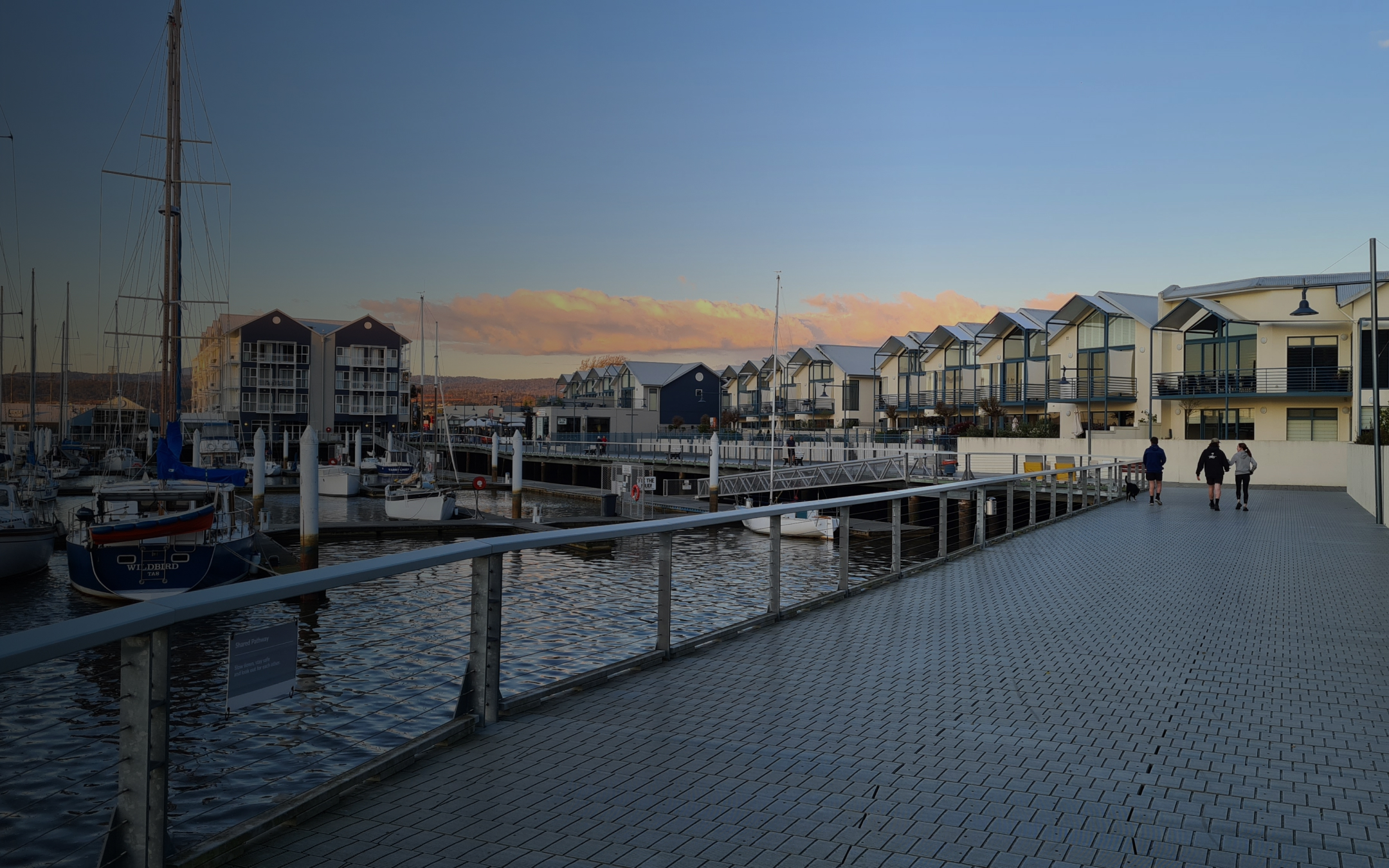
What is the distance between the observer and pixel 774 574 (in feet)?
26.1

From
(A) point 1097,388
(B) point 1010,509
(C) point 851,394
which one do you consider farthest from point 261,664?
(C) point 851,394

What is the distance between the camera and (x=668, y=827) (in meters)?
3.79

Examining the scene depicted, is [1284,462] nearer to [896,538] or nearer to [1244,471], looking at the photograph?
[1244,471]

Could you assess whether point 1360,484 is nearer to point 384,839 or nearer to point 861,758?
point 861,758

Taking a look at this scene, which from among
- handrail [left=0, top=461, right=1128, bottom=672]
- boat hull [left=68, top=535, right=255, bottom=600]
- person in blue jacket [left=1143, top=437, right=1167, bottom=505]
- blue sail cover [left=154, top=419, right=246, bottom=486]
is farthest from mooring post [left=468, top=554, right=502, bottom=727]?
blue sail cover [left=154, top=419, right=246, bottom=486]

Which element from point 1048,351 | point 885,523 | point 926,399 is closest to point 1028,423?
point 1048,351

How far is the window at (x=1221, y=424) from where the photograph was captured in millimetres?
43750

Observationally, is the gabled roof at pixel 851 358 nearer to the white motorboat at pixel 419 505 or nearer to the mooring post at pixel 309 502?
the white motorboat at pixel 419 505

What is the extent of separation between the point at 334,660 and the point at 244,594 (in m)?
0.85

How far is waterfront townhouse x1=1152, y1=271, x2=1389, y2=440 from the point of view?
40688 millimetres

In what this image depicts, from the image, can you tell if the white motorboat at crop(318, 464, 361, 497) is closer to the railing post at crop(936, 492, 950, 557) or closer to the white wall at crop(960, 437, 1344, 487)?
the white wall at crop(960, 437, 1344, 487)

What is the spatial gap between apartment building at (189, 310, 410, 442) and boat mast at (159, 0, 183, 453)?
49967 millimetres

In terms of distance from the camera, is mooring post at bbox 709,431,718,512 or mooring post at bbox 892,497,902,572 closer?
mooring post at bbox 892,497,902,572

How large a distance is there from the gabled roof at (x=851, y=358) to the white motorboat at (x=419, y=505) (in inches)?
1864
